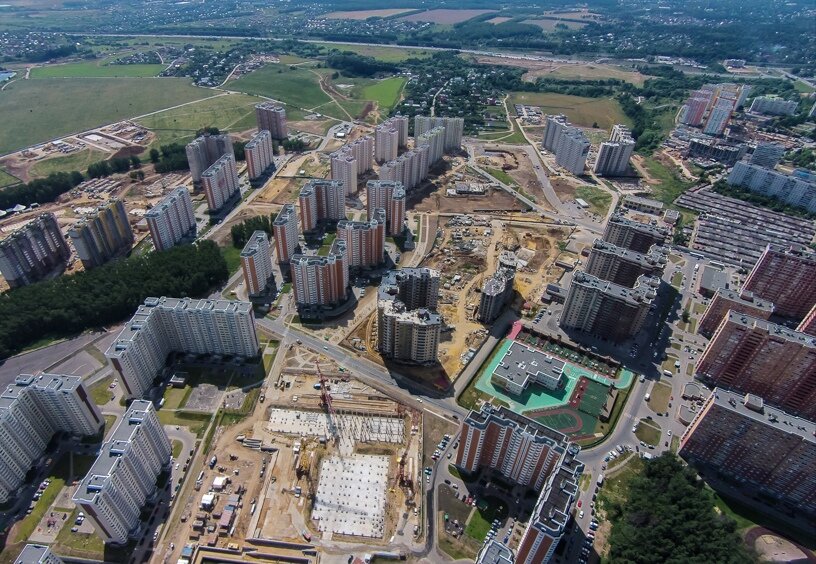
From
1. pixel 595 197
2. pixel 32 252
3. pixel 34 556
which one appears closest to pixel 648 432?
pixel 34 556

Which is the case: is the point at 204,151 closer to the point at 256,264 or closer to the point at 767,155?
the point at 256,264

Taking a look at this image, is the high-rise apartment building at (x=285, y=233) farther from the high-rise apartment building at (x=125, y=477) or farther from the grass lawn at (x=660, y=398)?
the grass lawn at (x=660, y=398)

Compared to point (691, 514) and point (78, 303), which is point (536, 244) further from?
point (78, 303)

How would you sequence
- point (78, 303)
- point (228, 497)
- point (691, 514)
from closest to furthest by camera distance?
point (691, 514) → point (228, 497) → point (78, 303)

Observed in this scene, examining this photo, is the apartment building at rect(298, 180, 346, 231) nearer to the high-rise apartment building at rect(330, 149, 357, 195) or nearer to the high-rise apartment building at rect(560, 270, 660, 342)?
the high-rise apartment building at rect(330, 149, 357, 195)

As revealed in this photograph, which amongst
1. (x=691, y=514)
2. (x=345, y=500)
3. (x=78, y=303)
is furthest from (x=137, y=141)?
(x=691, y=514)

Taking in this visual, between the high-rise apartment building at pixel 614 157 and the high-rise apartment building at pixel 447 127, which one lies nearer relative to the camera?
the high-rise apartment building at pixel 614 157

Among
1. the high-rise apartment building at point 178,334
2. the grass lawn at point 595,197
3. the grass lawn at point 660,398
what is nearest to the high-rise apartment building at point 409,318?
the high-rise apartment building at point 178,334
